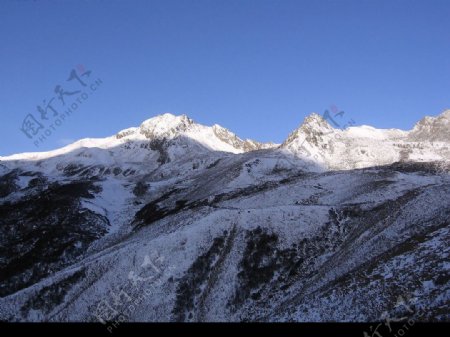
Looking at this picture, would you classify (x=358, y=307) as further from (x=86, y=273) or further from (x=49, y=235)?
(x=49, y=235)

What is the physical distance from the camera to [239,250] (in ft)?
160

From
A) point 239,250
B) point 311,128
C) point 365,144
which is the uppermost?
point 311,128

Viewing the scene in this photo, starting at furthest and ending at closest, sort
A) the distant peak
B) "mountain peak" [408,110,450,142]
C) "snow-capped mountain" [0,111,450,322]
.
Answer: the distant peak, "mountain peak" [408,110,450,142], "snow-capped mountain" [0,111,450,322]

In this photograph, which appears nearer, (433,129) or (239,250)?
(239,250)

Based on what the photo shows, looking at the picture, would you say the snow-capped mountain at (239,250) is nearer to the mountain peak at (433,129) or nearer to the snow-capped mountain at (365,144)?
the snow-capped mountain at (365,144)

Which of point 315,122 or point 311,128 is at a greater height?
point 315,122

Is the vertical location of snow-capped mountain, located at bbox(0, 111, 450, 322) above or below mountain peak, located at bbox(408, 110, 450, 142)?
below

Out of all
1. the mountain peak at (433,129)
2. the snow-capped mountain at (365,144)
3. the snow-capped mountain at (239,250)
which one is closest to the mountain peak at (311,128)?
the snow-capped mountain at (365,144)

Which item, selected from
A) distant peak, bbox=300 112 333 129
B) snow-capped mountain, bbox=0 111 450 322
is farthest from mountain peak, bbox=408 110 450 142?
snow-capped mountain, bbox=0 111 450 322

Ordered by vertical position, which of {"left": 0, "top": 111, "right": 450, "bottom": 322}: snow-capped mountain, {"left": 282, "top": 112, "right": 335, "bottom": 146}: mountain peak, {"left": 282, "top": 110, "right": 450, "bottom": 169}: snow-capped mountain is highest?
{"left": 282, "top": 112, "right": 335, "bottom": 146}: mountain peak

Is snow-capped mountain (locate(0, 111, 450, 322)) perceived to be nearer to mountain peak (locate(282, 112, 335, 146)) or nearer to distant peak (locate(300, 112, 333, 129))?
mountain peak (locate(282, 112, 335, 146))

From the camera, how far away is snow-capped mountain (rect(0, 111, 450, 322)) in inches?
1410

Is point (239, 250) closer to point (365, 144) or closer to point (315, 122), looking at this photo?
point (365, 144)

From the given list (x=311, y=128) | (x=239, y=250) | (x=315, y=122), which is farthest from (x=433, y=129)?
(x=239, y=250)
